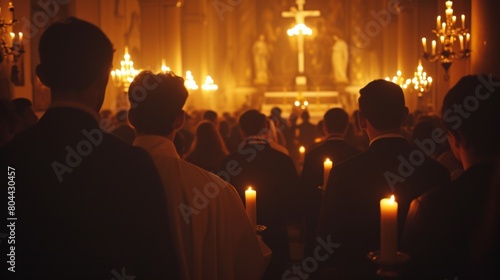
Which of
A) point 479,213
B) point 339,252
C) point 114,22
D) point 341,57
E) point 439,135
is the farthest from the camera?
point 341,57

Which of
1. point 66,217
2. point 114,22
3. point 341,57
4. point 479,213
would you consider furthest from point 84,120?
point 341,57

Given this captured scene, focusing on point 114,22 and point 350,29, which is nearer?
point 114,22

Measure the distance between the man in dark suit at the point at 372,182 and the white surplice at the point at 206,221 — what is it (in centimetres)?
49

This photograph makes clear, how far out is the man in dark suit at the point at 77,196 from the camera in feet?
6.37

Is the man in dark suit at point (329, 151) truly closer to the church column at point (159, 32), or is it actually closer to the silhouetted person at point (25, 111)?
the silhouetted person at point (25, 111)

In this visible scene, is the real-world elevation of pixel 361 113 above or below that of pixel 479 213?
above

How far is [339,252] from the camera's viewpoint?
3162 millimetres

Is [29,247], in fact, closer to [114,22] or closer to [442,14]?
[442,14]

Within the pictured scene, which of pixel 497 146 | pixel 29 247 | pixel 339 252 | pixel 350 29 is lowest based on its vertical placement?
pixel 339 252

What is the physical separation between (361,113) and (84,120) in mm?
1865

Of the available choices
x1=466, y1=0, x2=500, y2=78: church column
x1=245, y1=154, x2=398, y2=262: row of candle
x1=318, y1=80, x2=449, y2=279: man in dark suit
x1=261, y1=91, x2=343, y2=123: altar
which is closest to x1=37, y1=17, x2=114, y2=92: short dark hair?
x1=245, y1=154, x2=398, y2=262: row of candle

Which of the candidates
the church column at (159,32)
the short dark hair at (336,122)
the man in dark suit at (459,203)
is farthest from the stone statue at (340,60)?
the man in dark suit at (459,203)

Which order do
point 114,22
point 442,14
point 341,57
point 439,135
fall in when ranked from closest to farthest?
point 439,135
point 442,14
point 114,22
point 341,57

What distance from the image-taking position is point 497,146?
7.42ft
